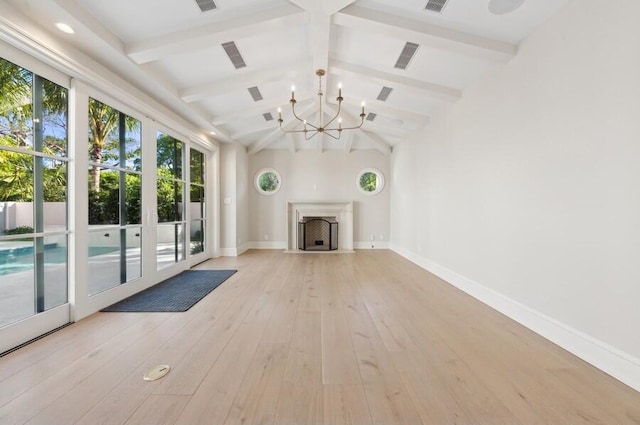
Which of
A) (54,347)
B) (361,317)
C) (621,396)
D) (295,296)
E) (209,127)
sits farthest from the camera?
(209,127)

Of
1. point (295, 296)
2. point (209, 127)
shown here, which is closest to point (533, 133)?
point (295, 296)

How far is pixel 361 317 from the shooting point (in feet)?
8.80

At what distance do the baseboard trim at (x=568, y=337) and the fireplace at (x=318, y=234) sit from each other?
12.9ft

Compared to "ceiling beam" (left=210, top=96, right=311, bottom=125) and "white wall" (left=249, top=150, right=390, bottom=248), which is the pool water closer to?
"ceiling beam" (left=210, top=96, right=311, bottom=125)

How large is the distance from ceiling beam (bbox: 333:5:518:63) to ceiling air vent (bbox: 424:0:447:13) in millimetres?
161

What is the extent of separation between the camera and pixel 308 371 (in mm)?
1768

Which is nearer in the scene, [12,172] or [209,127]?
[12,172]

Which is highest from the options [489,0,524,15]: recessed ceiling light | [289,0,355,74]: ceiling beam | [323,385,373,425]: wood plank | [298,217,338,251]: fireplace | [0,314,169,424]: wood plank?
[289,0,355,74]: ceiling beam

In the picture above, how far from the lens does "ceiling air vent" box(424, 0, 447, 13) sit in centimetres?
238

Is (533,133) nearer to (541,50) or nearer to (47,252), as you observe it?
(541,50)

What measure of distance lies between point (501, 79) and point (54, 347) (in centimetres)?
468

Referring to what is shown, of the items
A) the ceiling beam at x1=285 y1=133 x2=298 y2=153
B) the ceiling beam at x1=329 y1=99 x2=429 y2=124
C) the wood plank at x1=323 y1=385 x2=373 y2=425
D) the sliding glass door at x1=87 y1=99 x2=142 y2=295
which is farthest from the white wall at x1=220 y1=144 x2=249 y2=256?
the wood plank at x1=323 y1=385 x2=373 y2=425

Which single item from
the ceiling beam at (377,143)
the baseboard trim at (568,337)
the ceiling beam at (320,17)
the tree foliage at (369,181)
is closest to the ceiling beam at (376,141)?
the ceiling beam at (377,143)

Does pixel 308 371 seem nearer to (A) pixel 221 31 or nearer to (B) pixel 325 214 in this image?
(A) pixel 221 31
